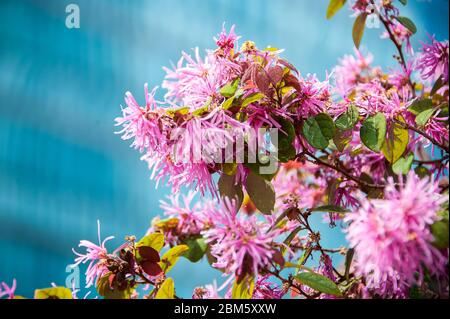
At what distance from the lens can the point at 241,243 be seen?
A: 0.61 m

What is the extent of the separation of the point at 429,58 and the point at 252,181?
39 centimetres

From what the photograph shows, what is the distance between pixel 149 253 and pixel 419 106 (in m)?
0.48

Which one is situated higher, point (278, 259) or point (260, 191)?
point (260, 191)

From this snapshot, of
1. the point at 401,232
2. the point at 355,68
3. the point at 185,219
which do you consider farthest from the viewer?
the point at 355,68

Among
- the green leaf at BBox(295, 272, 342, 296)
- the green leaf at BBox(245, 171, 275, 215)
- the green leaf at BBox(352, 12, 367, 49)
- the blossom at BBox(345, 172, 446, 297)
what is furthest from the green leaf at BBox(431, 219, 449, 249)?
the green leaf at BBox(352, 12, 367, 49)

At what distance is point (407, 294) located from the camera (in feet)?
2.26

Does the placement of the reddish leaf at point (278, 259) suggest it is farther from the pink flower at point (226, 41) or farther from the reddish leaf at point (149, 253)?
the pink flower at point (226, 41)

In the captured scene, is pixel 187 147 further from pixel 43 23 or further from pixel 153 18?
pixel 43 23

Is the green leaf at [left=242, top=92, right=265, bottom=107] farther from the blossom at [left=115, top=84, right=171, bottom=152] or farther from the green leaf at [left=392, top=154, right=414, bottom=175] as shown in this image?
the green leaf at [left=392, top=154, right=414, bottom=175]

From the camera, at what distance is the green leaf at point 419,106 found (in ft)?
2.74

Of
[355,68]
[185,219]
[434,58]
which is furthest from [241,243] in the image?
[355,68]

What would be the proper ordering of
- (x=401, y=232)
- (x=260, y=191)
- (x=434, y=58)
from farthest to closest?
(x=434, y=58), (x=260, y=191), (x=401, y=232)

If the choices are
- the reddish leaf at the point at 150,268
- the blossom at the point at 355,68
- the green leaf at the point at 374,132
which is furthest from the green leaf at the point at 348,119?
the blossom at the point at 355,68

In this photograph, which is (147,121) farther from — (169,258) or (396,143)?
(396,143)
